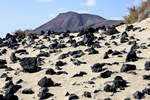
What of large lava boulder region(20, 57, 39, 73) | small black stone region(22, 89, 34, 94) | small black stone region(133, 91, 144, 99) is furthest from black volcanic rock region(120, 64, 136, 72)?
large lava boulder region(20, 57, 39, 73)

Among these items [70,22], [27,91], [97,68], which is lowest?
[27,91]

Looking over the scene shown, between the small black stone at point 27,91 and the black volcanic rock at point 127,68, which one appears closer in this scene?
the small black stone at point 27,91

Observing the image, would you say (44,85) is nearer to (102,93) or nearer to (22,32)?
(102,93)

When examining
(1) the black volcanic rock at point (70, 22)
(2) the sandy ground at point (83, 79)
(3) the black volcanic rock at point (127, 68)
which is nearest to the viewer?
(2) the sandy ground at point (83, 79)

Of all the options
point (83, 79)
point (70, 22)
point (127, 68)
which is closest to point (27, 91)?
point (83, 79)

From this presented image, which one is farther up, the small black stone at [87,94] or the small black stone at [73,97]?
the small black stone at [87,94]

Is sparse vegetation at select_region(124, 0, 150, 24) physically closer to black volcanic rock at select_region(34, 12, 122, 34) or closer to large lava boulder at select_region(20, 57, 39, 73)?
large lava boulder at select_region(20, 57, 39, 73)

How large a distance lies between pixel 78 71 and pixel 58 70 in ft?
2.76

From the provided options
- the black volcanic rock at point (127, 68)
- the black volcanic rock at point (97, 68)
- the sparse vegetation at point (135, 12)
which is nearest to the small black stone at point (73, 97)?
the black volcanic rock at point (127, 68)

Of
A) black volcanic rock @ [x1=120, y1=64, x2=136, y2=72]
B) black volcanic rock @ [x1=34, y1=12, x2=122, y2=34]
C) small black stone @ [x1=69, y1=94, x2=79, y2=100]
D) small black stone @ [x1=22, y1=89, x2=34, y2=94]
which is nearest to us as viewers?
small black stone @ [x1=69, y1=94, x2=79, y2=100]

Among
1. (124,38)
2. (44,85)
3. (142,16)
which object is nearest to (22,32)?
(142,16)

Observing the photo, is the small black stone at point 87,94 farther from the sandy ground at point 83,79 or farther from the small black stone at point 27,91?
the small black stone at point 27,91

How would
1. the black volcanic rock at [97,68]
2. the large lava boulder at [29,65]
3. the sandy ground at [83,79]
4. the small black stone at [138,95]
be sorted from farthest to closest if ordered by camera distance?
the large lava boulder at [29,65], the black volcanic rock at [97,68], the sandy ground at [83,79], the small black stone at [138,95]

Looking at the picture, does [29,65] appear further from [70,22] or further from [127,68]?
[70,22]
